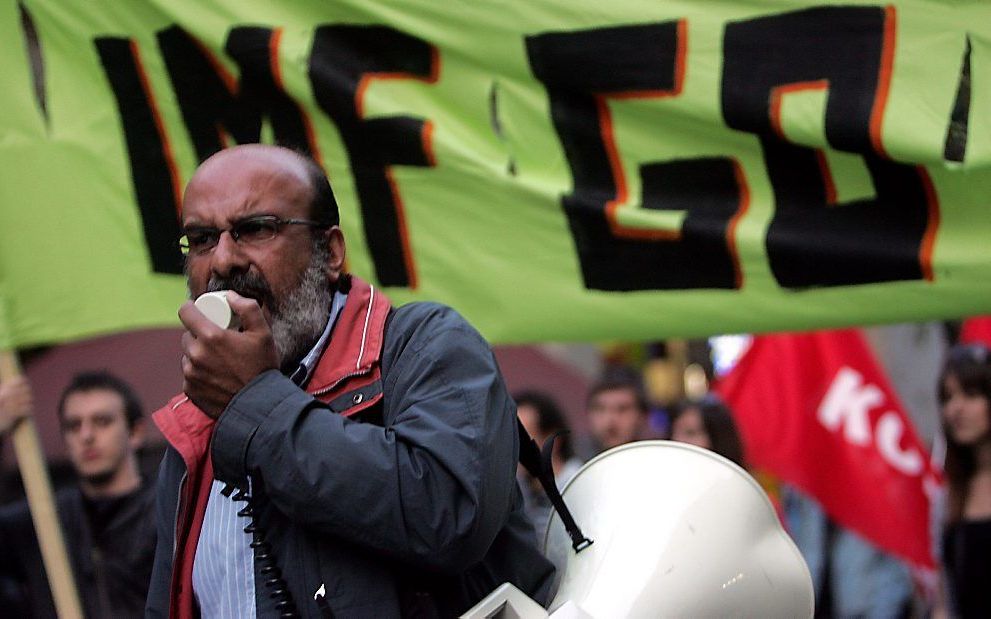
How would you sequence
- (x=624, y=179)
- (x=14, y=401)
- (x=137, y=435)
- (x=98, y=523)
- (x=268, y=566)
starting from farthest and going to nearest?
(x=137, y=435), (x=98, y=523), (x=624, y=179), (x=14, y=401), (x=268, y=566)

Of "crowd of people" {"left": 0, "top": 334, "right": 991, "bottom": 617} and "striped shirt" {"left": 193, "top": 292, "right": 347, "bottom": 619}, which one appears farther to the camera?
"crowd of people" {"left": 0, "top": 334, "right": 991, "bottom": 617}

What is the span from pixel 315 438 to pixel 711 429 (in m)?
3.93

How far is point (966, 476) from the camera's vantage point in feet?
18.8

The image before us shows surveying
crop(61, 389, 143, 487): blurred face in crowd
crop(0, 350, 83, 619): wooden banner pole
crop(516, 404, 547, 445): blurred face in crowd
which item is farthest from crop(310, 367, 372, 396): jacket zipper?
crop(516, 404, 547, 445): blurred face in crowd

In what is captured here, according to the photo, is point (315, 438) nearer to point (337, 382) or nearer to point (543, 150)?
point (337, 382)

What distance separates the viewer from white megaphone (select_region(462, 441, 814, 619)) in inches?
96.5

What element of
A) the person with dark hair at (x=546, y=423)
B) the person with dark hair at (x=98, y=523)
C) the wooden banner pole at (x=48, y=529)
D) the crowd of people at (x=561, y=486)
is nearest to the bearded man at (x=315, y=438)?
the wooden banner pole at (x=48, y=529)

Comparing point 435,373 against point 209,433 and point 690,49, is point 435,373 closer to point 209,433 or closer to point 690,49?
point 209,433

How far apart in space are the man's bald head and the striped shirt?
20cm

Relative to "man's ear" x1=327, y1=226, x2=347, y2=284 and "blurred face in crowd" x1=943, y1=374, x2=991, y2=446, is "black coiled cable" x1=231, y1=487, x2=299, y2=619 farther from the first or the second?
"blurred face in crowd" x1=943, y1=374, x2=991, y2=446

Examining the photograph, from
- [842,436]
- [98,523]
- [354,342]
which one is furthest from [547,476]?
[842,436]

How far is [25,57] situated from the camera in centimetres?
404

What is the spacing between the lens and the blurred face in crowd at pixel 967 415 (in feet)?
18.6

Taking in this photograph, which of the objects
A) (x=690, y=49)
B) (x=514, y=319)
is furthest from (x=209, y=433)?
(x=690, y=49)
